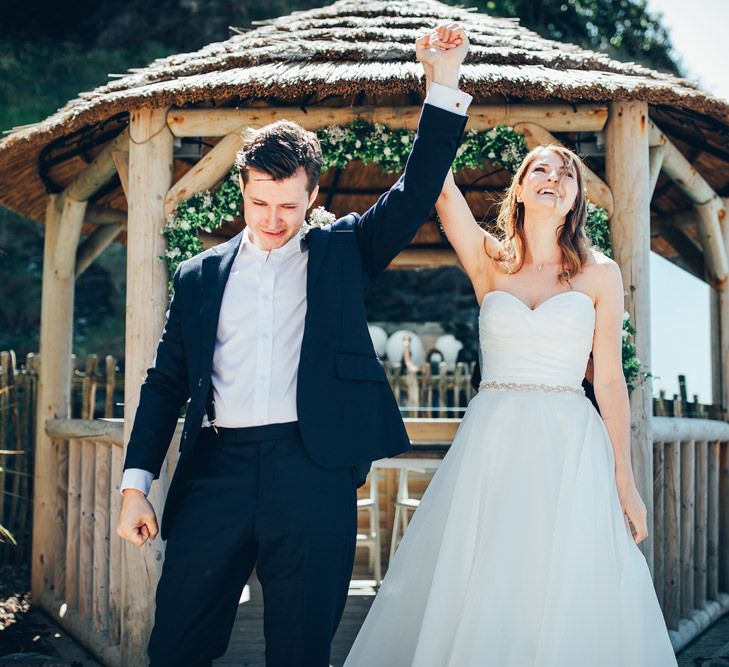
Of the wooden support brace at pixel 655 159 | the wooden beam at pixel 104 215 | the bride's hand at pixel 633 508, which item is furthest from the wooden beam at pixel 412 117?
the bride's hand at pixel 633 508

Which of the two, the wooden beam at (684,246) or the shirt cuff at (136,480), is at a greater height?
the wooden beam at (684,246)

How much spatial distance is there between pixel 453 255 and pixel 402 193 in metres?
5.84

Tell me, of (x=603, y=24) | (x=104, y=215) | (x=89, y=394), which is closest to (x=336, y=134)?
(x=104, y=215)

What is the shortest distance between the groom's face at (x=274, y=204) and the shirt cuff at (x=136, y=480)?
2.75ft

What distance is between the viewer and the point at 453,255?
846cm

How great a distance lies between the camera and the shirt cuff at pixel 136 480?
9.16ft

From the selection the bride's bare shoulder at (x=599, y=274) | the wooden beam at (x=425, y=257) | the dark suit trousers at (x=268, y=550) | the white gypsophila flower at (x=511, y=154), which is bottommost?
the dark suit trousers at (x=268, y=550)

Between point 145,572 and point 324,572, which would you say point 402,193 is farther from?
point 145,572

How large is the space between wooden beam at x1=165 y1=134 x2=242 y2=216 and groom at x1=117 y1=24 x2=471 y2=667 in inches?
93.4

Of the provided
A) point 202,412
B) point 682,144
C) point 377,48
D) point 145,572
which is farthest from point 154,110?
point 682,144

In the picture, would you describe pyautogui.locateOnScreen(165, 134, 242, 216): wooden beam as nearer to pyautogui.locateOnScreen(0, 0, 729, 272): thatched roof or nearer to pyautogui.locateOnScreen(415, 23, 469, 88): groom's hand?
pyautogui.locateOnScreen(0, 0, 729, 272): thatched roof

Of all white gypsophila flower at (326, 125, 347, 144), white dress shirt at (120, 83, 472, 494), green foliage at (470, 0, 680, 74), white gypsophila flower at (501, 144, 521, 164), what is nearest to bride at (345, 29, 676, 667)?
white dress shirt at (120, 83, 472, 494)

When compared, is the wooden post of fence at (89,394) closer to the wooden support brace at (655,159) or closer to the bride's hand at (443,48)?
the wooden support brace at (655,159)

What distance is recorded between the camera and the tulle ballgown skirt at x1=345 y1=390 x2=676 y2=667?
3070 mm
